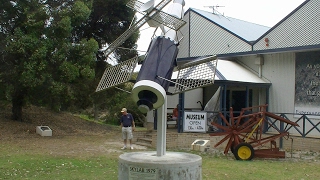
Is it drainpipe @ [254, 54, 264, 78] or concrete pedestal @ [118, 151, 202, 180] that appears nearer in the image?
concrete pedestal @ [118, 151, 202, 180]

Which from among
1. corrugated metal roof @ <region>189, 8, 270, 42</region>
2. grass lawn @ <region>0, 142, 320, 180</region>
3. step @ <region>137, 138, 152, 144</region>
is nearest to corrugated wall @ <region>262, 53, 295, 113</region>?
corrugated metal roof @ <region>189, 8, 270, 42</region>

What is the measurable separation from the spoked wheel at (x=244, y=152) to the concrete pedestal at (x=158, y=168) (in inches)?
194

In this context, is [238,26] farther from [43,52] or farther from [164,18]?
[164,18]

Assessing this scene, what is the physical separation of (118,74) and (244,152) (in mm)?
6020

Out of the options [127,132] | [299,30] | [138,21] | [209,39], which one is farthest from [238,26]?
[138,21]

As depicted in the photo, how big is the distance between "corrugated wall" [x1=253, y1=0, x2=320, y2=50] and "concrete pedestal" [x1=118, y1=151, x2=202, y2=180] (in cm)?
1065

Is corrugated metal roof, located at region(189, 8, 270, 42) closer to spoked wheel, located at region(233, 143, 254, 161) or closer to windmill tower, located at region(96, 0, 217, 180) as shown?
spoked wheel, located at region(233, 143, 254, 161)

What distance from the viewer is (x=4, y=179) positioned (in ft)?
29.4

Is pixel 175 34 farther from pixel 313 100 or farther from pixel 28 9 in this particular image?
pixel 28 9

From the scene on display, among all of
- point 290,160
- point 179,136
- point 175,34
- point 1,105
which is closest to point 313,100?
point 290,160

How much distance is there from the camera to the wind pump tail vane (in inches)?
265

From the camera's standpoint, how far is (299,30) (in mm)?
16656

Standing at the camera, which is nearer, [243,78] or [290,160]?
[290,160]

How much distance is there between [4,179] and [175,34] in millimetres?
4683
